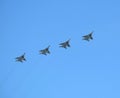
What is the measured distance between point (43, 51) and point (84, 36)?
448 inches

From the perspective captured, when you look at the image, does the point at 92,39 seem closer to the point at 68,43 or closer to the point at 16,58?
the point at 68,43

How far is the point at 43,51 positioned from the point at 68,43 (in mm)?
6835

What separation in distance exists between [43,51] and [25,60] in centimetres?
521

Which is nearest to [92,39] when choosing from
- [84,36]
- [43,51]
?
[84,36]

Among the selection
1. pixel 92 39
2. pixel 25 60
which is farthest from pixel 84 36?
pixel 25 60

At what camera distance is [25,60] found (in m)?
163

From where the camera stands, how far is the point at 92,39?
6314 inches

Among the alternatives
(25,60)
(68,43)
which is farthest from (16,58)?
(68,43)

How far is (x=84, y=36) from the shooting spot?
161 meters

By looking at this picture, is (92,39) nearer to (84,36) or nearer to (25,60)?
(84,36)

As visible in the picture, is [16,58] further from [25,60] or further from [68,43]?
[68,43]

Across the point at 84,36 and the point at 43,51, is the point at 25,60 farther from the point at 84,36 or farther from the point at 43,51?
the point at 84,36

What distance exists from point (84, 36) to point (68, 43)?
4.59m

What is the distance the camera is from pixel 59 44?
162 meters
